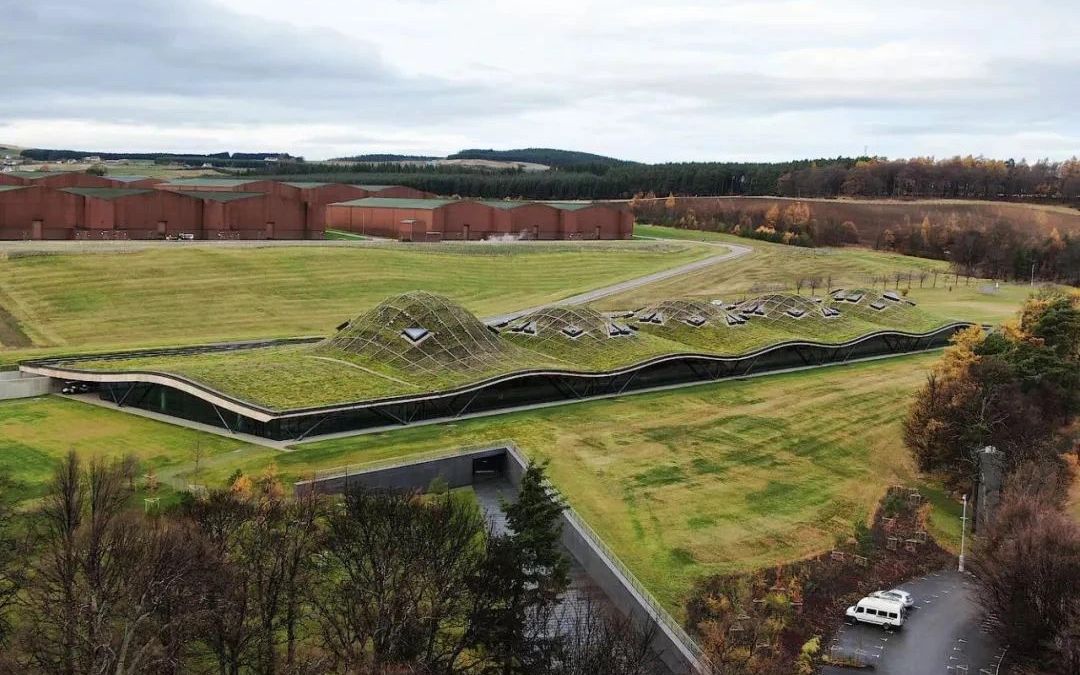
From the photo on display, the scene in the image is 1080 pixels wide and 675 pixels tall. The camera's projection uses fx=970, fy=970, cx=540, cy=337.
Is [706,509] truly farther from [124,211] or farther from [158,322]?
[124,211]

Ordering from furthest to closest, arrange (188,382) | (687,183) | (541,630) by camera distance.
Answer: (687,183)
(188,382)
(541,630)

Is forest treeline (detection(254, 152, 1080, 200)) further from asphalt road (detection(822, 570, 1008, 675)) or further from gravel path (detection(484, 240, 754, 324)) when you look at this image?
asphalt road (detection(822, 570, 1008, 675))

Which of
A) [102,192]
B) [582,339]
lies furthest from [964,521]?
[102,192]

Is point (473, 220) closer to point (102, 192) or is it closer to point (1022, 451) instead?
point (102, 192)

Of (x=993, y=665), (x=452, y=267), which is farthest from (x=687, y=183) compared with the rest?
(x=993, y=665)

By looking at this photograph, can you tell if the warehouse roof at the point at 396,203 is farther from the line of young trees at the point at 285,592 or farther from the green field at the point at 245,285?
the line of young trees at the point at 285,592

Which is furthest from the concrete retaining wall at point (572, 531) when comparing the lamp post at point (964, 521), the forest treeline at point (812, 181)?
the forest treeline at point (812, 181)
